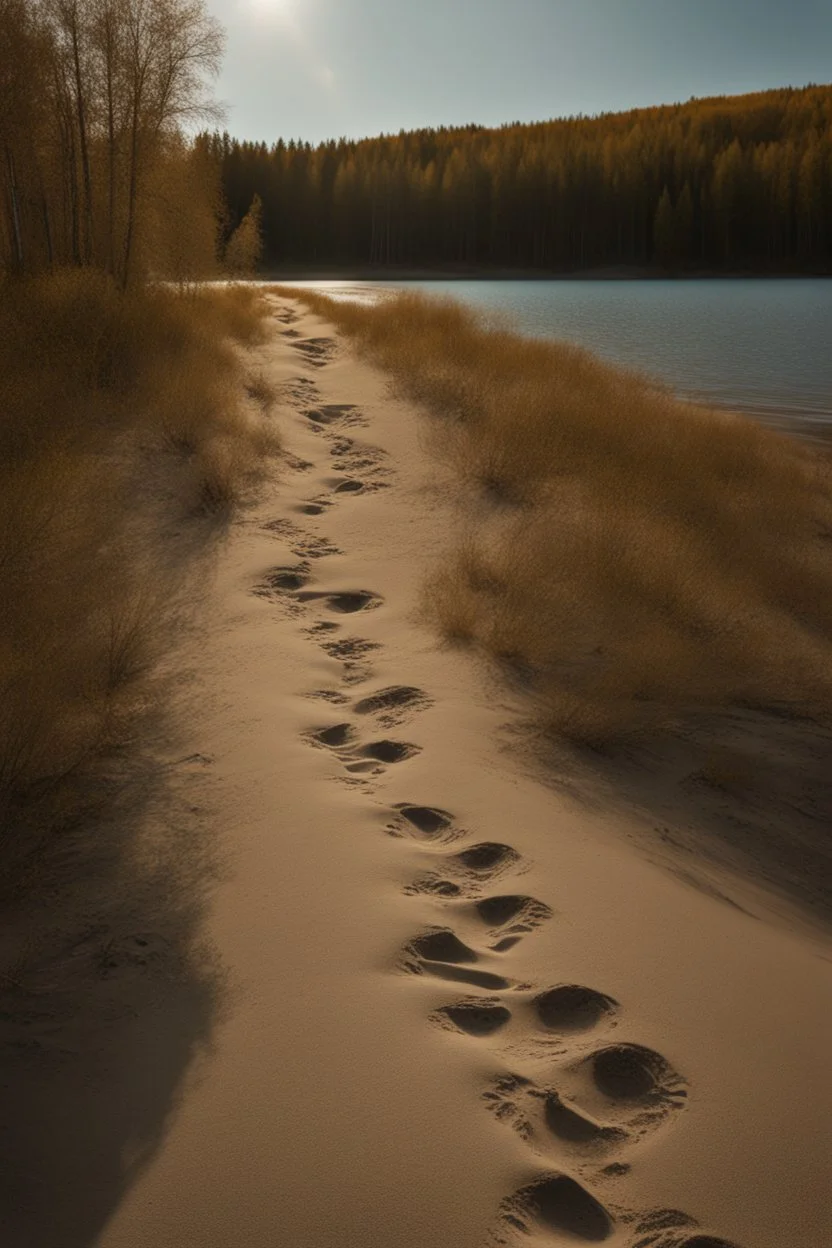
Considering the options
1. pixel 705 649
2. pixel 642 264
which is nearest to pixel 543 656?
pixel 705 649

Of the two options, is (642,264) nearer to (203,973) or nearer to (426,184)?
(426,184)

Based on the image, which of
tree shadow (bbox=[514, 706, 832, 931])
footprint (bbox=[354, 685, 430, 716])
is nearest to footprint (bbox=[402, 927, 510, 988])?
tree shadow (bbox=[514, 706, 832, 931])

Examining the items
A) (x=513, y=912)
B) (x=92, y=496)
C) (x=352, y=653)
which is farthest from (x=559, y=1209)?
(x=92, y=496)

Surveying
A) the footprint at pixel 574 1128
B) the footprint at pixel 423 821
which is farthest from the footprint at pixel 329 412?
the footprint at pixel 574 1128

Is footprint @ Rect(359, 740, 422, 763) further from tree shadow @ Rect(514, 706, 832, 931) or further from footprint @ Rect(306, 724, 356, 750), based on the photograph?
tree shadow @ Rect(514, 706, 832, 931)

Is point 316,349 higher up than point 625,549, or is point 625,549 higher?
point 316,349

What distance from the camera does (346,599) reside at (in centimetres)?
599

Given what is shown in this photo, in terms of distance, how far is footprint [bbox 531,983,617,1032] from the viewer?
2693 mm

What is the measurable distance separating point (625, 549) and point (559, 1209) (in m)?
5.05

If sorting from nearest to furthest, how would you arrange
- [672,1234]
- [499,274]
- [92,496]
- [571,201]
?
[672,1234]
[92,496]
[571,201]
[499,274]

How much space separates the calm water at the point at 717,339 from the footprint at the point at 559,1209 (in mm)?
13833

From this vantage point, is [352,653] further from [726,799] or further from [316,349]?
[316,349]

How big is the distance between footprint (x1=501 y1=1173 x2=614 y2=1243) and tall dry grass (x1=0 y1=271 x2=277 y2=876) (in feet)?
5.79

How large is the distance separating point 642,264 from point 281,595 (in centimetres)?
7378
